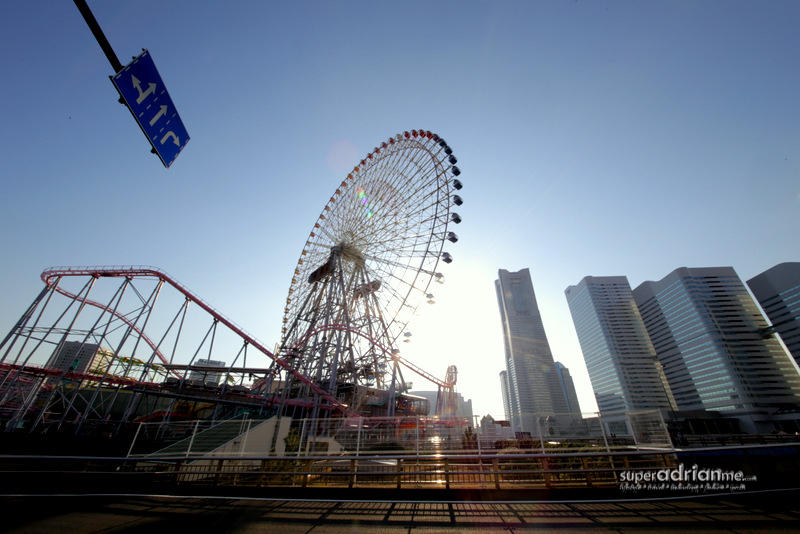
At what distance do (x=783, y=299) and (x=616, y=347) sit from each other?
57676 millimetres

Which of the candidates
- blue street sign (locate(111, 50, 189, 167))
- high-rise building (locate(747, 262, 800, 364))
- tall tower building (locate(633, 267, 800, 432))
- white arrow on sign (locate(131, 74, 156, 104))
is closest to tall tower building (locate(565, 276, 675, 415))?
tall tower building (locate(633, 267, 800, 432))

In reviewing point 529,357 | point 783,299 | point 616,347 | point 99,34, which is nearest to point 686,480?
point 99,34

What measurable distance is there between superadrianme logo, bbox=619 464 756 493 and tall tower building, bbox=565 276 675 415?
15573 cm

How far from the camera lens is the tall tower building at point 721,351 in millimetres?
96875

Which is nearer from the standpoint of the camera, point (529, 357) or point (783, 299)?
point (783, 299)

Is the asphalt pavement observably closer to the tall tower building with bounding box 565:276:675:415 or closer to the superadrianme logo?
the superadrianme logo

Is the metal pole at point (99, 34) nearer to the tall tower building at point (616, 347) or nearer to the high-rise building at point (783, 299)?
the high-rise building at point (783, 299)

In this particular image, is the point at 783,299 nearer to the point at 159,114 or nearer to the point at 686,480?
the point at 686,480

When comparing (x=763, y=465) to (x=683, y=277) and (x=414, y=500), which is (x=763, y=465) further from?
(x=683, y=277)

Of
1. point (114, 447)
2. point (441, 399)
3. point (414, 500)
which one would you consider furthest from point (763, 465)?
point (441, 399)

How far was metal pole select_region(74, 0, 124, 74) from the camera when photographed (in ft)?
13.4

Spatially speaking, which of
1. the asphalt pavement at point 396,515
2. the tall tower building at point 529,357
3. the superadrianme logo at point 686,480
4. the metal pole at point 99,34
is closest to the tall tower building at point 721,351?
the tall tower building at point 529,357

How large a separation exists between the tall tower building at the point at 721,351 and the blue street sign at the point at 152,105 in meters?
138

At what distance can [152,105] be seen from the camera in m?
5.06
